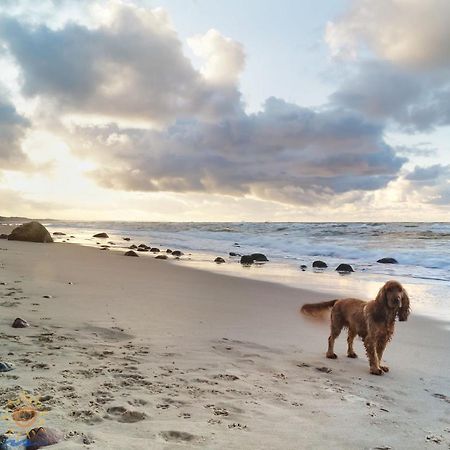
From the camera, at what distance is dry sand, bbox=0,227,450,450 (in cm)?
300

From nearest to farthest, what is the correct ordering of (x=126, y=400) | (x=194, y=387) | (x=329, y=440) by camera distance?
(x=329, y=440) → (x=126, y=400) → (x=194, y=387)

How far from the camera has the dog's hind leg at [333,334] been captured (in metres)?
5.60

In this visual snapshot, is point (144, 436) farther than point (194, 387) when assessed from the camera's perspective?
No

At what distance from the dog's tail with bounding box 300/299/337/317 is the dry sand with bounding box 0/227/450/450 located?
1.12 ft

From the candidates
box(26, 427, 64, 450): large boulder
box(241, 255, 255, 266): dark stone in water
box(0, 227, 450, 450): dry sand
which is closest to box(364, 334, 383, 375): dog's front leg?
box(0, 227, 450, 450): dry sand

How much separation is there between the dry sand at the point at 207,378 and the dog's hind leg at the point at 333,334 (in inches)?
4.7

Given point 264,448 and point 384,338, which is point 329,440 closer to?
point 264,448

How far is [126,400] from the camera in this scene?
335 centimetres

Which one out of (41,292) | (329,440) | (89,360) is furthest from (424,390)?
(41,292)

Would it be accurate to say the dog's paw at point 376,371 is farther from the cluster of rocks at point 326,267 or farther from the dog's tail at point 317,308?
the cluster of rocks at point 326,267

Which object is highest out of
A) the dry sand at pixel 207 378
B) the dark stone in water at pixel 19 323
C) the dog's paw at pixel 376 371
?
the dark stone in water at pixel 19 323

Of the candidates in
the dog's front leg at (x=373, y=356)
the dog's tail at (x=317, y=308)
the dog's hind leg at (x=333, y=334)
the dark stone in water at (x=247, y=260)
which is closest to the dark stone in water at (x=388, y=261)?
the dark stone in water at (x=247, y=260)

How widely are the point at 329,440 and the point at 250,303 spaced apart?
5677 millimetres

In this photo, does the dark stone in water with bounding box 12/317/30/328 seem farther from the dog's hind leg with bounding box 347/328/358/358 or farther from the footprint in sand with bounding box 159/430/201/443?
the dog's hind leg with bounding box 347/328/358/358
